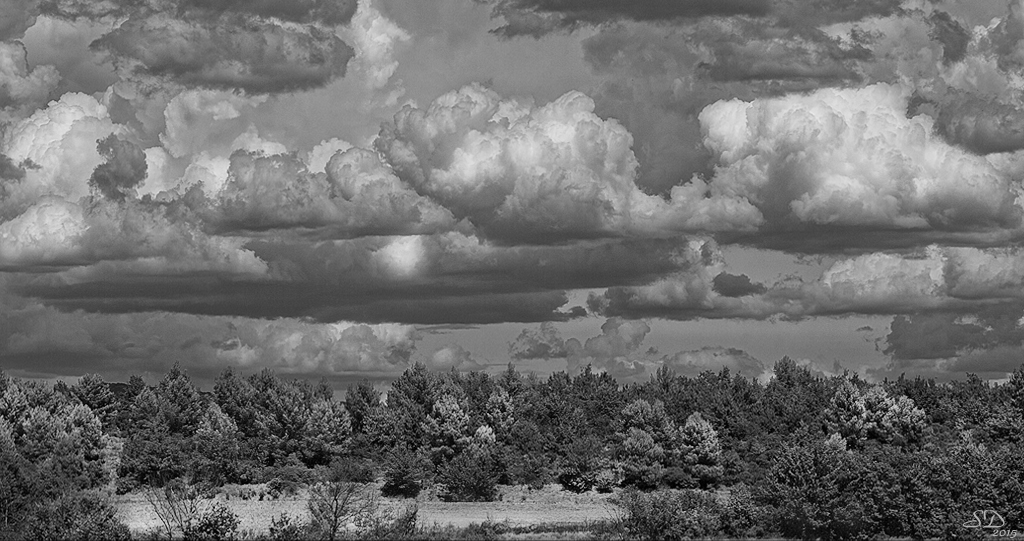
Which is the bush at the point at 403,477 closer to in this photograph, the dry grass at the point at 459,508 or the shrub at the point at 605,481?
the dry grass at the point at 459,508

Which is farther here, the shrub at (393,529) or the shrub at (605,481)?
the shrub at (605,481)

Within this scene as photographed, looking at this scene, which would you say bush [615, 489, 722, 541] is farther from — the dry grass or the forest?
the dry grass

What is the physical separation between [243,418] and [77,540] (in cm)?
7949

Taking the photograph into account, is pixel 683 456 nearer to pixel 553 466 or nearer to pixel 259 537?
pixel 553 466

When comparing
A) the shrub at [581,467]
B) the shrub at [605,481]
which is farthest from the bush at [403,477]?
the shrub at [605,481]

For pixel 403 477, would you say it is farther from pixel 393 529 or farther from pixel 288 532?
pixel 288 532

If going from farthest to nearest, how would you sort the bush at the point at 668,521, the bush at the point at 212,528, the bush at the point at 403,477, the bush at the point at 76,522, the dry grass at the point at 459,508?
the bush at the point at 403,477 < the dry grass at the point at 459,508 < the bush at the point at 668,521 < the bush at the point at 212,528 < the bush at the point at 76,522

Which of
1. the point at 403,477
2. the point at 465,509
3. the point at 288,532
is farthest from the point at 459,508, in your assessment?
the point at 288,532

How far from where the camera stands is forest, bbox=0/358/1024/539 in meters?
103

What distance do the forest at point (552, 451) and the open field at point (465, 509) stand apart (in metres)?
2.69

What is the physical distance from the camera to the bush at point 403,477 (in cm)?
14175

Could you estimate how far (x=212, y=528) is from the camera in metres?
98.5

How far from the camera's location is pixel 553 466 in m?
151

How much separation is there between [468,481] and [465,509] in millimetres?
6941
